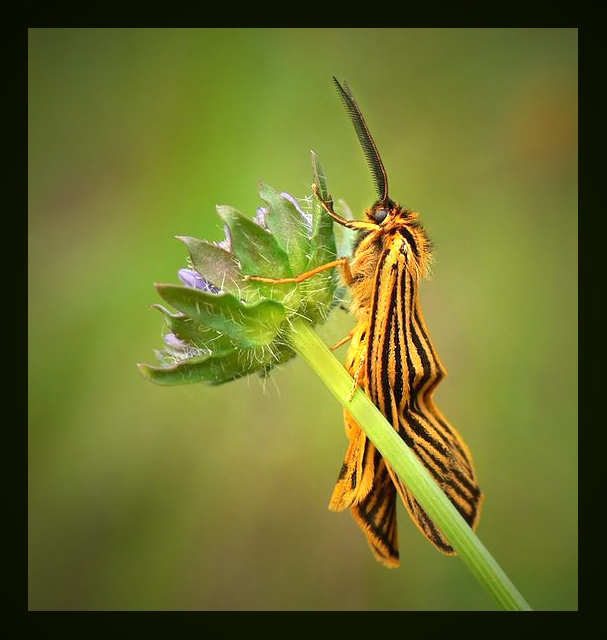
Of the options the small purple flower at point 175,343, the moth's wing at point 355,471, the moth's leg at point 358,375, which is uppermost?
the small purple flower at point 175,343

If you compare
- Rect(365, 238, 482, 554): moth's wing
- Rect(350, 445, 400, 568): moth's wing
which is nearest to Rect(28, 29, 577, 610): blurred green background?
Rect(350, 445, 400, 568): moth's wing

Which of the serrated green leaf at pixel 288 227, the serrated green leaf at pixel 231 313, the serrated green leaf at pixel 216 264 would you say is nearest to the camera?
the serrated green leaf at pixel 231 313

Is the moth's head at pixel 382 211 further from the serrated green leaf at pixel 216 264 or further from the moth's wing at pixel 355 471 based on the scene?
the moth's wing at pixel 355 471

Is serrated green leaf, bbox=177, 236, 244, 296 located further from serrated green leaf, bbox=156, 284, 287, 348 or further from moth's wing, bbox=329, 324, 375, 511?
moth's wing, bbox=329, 324, 375, 511

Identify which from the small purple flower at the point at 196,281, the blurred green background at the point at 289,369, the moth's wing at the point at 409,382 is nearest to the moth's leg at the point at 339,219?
the moth's wing at the point at 409,382

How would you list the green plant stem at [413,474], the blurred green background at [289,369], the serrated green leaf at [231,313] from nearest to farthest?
the green plant stem at [413,474], the serrated green leaf at [231,313], the blurred green background at [289,369]
